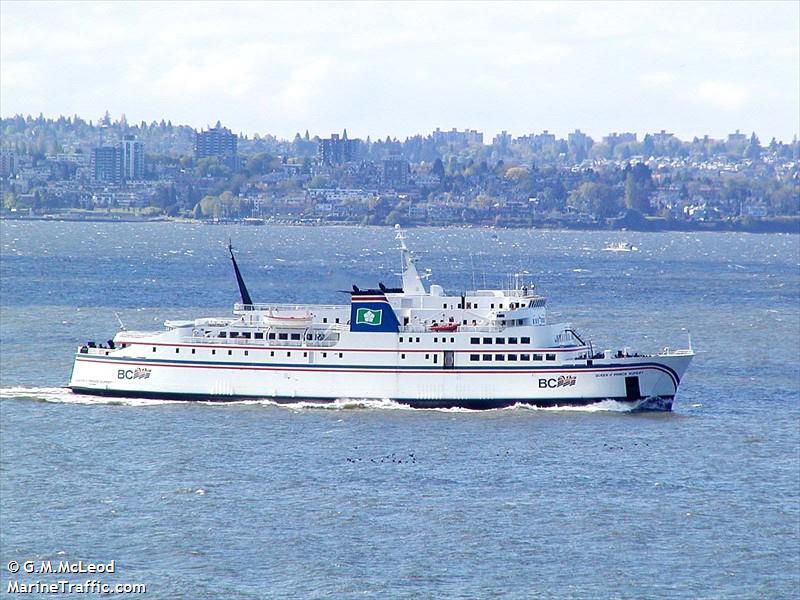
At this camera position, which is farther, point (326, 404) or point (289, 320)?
point (289, 320)

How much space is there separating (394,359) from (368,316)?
1875 millimetres

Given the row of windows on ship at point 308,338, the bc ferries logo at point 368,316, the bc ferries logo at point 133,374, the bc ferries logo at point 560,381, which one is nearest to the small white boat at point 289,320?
the row of windows on ship at point 308,338

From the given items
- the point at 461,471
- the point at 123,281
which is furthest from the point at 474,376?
the point at 123,281

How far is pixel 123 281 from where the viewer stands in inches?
5084

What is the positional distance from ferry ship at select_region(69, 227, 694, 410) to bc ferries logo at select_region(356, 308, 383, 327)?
0.12 feet

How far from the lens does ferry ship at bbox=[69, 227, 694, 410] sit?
198 ft

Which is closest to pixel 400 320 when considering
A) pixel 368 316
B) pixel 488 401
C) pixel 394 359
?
pixel 368 316

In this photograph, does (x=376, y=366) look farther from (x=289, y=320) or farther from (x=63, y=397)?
(x=63, y=397)

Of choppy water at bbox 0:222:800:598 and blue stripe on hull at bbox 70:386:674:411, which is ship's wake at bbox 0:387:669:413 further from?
choppy water at bbox 0:222:800:598

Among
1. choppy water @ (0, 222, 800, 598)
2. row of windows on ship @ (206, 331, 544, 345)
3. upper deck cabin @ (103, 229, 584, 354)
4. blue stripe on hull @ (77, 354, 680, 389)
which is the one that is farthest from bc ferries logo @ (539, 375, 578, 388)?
row of windows on ship @ (206, 331, 544, 345)

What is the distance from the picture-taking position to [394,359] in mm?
60688

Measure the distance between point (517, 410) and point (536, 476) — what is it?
11.0 metres

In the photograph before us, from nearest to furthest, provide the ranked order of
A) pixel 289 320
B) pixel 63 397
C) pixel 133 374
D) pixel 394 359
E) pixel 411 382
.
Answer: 1. pixel 411 382
2. pixel 394 359
3. pixel 63 397
4. pixel 289 320
5. pixel 133 374

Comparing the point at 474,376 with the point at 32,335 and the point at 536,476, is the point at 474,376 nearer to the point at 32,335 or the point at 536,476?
the point at 536,476
